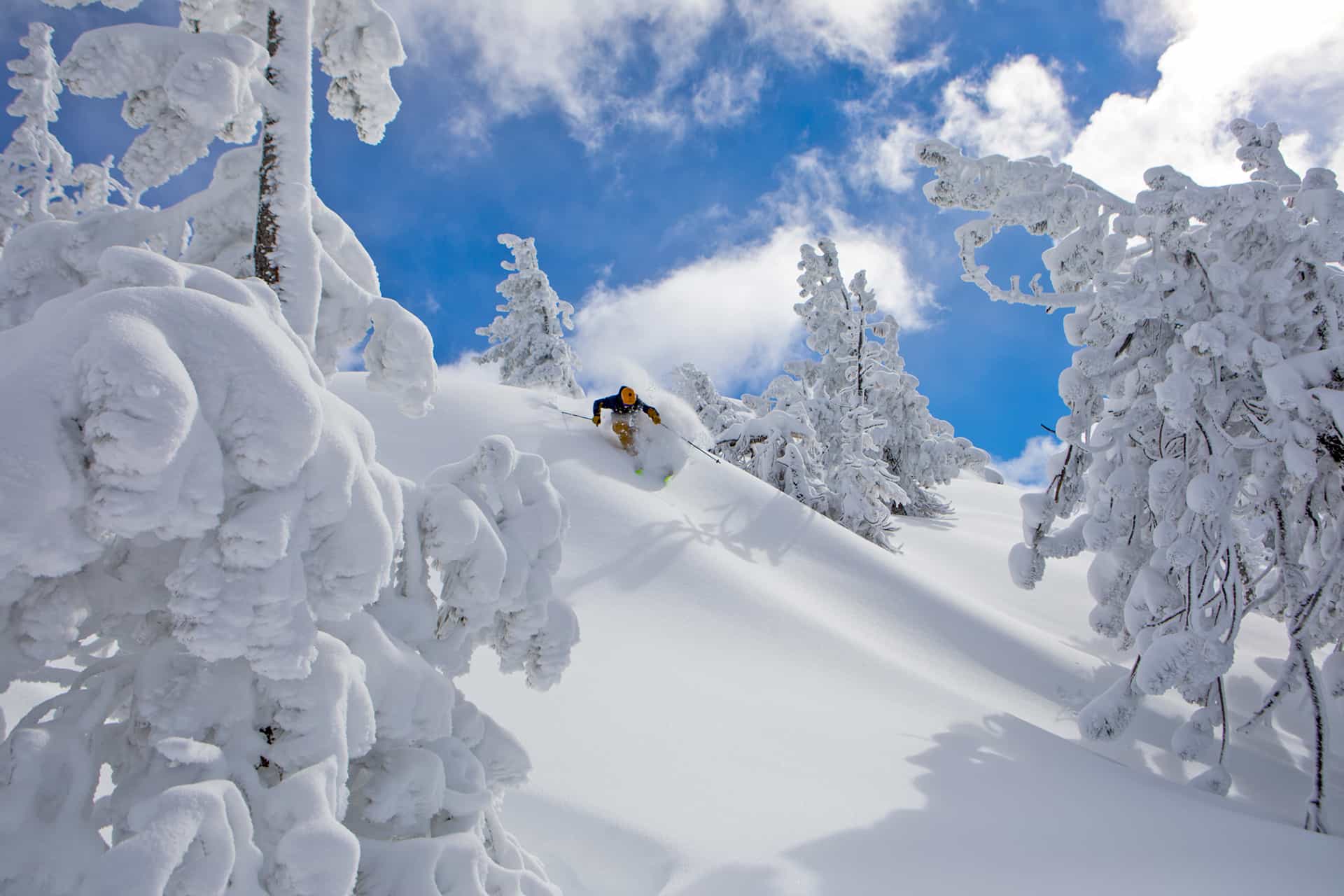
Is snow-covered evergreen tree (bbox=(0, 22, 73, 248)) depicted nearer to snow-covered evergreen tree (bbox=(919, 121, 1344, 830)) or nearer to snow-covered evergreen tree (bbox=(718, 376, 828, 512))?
snow-covered evergreen tree (bbox=(718, 376, 828, 512))

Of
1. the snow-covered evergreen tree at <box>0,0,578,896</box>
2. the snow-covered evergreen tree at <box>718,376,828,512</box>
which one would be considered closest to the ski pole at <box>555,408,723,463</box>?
the snow-covered evergreen tree at <box>718,376,828,512</box>

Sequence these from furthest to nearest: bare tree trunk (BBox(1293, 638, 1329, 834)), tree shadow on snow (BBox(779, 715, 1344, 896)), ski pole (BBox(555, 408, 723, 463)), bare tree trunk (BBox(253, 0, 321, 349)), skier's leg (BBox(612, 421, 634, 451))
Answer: ski pole (BBox(555, 408, 723, 463)) < skier's leg (BBox(612, 421, 634, 451)) < bare tree trunk (BBox(1293, 638, 1329, 834)) < tree shadow on snow (BBox(779, 715, 1344, 896)) < bare tree trunk (BBox(253, 0, 321, 349))

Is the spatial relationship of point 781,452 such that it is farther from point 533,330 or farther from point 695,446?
point 533,330

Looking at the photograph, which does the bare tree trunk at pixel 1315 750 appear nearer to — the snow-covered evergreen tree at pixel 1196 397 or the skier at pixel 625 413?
the snow-covered evergreen tree at pixel 1196 397

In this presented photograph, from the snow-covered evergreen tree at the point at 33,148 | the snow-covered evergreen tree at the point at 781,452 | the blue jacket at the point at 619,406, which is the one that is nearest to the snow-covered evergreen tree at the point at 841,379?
the snow-covered evergreen tree at the point at 781,452

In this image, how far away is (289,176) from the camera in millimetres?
3131

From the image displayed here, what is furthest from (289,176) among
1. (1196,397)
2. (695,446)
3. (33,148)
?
(33,148)

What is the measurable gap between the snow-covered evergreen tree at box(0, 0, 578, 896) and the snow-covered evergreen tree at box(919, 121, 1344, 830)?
5342 millimetres

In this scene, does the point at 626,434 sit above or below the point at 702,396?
below

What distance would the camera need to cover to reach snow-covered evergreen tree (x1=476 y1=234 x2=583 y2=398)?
74.6 ft

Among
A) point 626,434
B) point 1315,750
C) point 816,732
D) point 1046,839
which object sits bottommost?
point 1046,839

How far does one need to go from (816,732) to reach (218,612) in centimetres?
474

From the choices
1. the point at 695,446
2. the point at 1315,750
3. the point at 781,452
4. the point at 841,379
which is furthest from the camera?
the point at 841,379

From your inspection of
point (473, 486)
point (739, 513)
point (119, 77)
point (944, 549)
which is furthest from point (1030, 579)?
point (944, 549)
